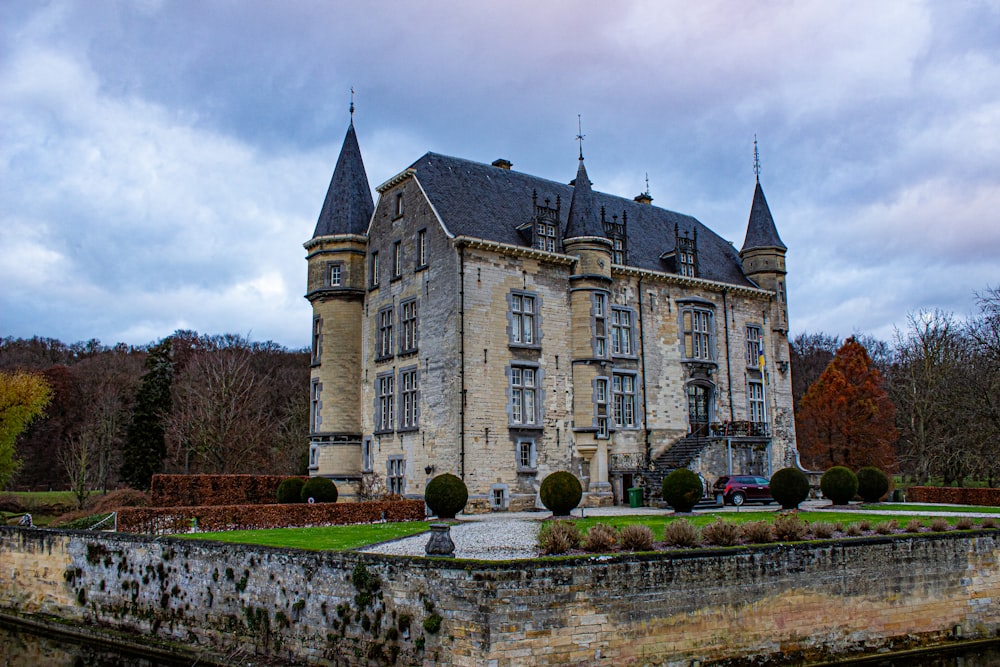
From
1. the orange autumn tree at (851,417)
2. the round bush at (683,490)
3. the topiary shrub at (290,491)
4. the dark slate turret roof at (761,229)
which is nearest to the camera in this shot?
the round bush at (683,490)

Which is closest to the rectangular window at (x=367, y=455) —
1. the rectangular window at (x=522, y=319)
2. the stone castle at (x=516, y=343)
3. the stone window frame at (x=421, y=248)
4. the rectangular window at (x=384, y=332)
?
the stone castle at (x=516, y=343)

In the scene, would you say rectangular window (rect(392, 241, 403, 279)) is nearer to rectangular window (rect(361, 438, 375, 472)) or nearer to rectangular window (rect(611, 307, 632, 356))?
rectangular window (rect(361, 438, 375, 472))

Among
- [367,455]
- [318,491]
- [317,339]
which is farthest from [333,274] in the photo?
[318,491]

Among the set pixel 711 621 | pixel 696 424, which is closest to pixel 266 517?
pixel 711 621

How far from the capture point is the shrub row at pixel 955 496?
32144 mm

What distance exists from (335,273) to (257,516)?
1408cm

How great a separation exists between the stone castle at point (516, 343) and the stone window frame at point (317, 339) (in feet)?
0.41

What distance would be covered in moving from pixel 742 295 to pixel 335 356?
1950cm

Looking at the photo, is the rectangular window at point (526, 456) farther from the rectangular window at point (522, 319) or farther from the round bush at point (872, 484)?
the round bush at point (872, 484)

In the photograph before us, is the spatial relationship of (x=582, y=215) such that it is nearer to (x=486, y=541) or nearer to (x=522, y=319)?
(x=522, y=319)

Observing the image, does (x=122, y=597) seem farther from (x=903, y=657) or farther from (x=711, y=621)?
(x=903, y=657)

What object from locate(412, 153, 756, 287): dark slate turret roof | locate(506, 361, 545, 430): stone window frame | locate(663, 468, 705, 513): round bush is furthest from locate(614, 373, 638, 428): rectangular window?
locate(663, 468, 705, 513): round bush

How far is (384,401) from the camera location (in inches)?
1337

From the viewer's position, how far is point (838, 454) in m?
48.0
